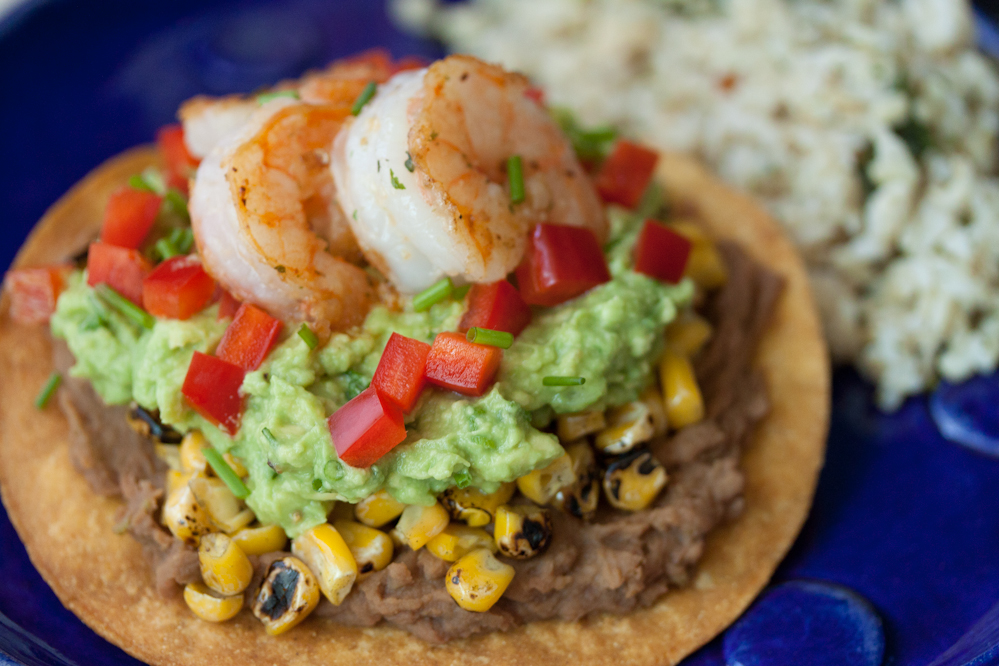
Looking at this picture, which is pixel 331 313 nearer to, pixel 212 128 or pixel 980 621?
pixel 212 128

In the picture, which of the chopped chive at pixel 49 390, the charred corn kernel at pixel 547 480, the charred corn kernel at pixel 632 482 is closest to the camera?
the charred corn kernel at pixel 547 480

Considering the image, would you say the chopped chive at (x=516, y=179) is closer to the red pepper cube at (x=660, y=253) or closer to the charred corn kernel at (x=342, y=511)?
the red pepper cube at (x=660, y=253)

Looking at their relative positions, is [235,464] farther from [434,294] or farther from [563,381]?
[563,381]

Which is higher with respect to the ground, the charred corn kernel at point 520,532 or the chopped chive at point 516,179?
the chopped chive at point 516,179

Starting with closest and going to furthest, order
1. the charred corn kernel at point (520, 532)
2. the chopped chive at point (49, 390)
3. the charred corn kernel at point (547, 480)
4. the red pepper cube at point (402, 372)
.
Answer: the red pepper cube at point (402, 372) < the charred corn kernel at point (520, 532) < the charred corn kernel at point (547, 480) < the chopped chive at point (49, 390)

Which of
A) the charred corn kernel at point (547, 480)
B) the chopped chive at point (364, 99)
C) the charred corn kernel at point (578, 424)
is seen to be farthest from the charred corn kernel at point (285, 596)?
the chopped chive at point (364, 99)

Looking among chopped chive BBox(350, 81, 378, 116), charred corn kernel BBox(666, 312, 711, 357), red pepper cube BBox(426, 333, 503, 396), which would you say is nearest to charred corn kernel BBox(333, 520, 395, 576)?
red pepper cube BBox(426, 333, 503, 396)

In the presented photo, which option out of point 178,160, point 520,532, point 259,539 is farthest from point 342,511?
point 178,160
